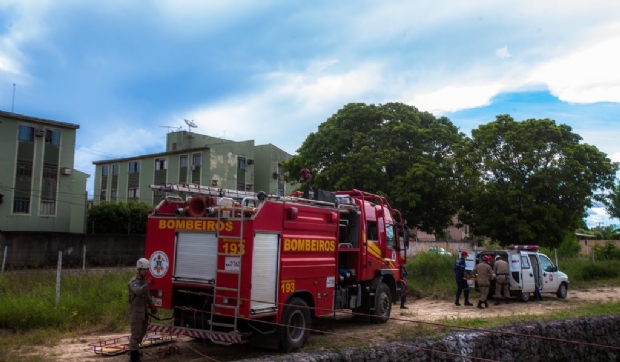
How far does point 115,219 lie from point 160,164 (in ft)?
33.4

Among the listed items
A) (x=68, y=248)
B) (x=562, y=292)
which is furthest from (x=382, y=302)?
(x=68, y=248)

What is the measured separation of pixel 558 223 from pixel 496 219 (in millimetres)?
2516

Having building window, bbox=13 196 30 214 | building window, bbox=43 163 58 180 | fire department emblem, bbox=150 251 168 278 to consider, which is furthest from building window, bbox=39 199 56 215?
fire department emblem, bbox=150 251 168 278

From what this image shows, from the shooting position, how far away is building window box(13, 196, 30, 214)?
35.8 meters

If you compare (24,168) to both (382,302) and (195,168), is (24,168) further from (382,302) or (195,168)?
(382,302)

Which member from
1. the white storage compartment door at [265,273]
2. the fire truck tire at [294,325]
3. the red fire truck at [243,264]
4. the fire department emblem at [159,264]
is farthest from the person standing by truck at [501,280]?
the fire department emblem at [159,264]

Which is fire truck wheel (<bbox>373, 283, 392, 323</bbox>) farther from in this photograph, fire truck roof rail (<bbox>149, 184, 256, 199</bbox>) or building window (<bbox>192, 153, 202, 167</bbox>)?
building window (<bbox>192, 153, 202, 167</bbox>)

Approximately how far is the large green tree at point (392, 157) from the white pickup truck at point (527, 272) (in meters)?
8.31

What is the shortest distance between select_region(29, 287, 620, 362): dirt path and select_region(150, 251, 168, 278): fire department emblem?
1268 mm

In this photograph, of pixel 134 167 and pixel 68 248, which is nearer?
pixel 68 248

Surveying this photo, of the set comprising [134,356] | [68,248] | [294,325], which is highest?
[68,248]

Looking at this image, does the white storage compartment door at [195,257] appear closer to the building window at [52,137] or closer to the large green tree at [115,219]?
the large green tree at [115,219]

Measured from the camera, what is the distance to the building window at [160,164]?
4947 centimetres

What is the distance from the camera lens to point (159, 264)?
9062 mm
